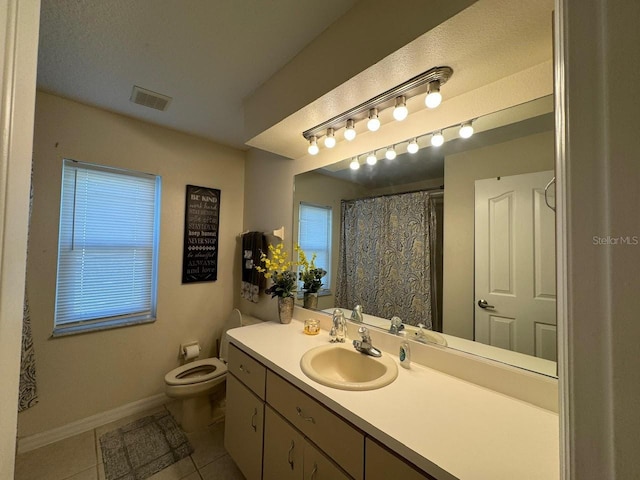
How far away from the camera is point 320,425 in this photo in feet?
3.12

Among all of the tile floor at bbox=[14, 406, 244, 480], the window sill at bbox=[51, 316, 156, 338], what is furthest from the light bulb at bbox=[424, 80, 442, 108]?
the window sill at bbox=[51, 316, 156, 338]

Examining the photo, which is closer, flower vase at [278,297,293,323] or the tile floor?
the tile floor

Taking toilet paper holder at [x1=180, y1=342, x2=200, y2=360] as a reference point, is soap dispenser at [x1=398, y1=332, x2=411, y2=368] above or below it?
above

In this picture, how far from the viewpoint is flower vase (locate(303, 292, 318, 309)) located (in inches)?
73.8

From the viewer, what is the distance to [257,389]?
130cm

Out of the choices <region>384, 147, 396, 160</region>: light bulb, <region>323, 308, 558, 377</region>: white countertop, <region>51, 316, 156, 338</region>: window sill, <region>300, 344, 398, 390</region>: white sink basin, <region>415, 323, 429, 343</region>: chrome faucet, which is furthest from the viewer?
<region>51, 316, 156, 338</region>: window sill

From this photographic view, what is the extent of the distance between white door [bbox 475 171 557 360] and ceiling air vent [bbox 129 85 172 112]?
210 centimetres

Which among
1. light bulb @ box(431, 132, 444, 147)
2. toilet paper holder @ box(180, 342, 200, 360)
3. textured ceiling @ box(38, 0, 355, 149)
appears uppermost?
textured ceiling @ box(38, 0, 355, 149)

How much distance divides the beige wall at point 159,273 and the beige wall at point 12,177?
76.3 inches

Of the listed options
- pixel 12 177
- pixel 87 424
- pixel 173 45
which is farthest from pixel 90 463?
pixel 173 45

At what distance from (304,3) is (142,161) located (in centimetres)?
178

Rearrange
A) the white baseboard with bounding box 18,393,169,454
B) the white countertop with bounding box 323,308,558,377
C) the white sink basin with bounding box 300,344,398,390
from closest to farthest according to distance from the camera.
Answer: the white countertop with bounding box 323,308,558,377
the white sink basin with bounding box 300,344,398,390
the white baseboard with bounding box 18,393,169,454

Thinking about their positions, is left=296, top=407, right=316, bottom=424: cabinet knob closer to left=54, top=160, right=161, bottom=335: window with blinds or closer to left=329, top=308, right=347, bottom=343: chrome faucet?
left=329, top=308, right=347, bottom=343: chrome faucet

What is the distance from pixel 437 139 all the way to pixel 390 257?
693 millimetres
